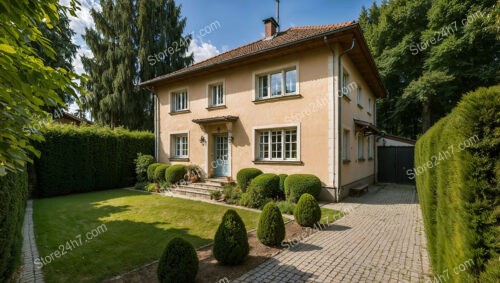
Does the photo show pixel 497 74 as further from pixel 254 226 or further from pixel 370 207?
pixel 254 226

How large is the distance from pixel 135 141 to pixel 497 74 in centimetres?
2476

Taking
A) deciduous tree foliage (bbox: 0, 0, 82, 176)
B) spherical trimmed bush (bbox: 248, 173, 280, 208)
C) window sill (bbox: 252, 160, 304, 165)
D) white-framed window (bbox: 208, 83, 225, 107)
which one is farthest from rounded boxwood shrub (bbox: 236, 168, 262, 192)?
deciduous tree foliage (bbox: 0, 0, 82, 176)

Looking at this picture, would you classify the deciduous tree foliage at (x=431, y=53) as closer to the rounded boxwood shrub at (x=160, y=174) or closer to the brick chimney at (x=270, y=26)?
the brick chimney at (x=270, y=26)

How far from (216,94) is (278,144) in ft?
15.4

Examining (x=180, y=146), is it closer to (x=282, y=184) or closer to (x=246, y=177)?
(x=246, y=177)

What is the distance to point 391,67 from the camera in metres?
20.6

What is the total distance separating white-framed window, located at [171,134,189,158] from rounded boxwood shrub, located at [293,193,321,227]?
920cm

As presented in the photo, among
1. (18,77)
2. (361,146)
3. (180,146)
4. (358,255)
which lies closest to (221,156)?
(180,146)

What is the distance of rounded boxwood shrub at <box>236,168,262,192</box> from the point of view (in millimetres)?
10086

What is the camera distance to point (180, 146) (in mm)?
14547

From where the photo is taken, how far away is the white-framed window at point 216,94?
12782 mm

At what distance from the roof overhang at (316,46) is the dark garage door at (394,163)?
14.4ft

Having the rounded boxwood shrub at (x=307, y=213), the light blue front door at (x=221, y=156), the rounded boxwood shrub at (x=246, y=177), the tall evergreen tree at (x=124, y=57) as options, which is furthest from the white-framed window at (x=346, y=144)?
the tall evergreen tree at (x=124, y=57)

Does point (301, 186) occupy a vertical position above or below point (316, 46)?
below
